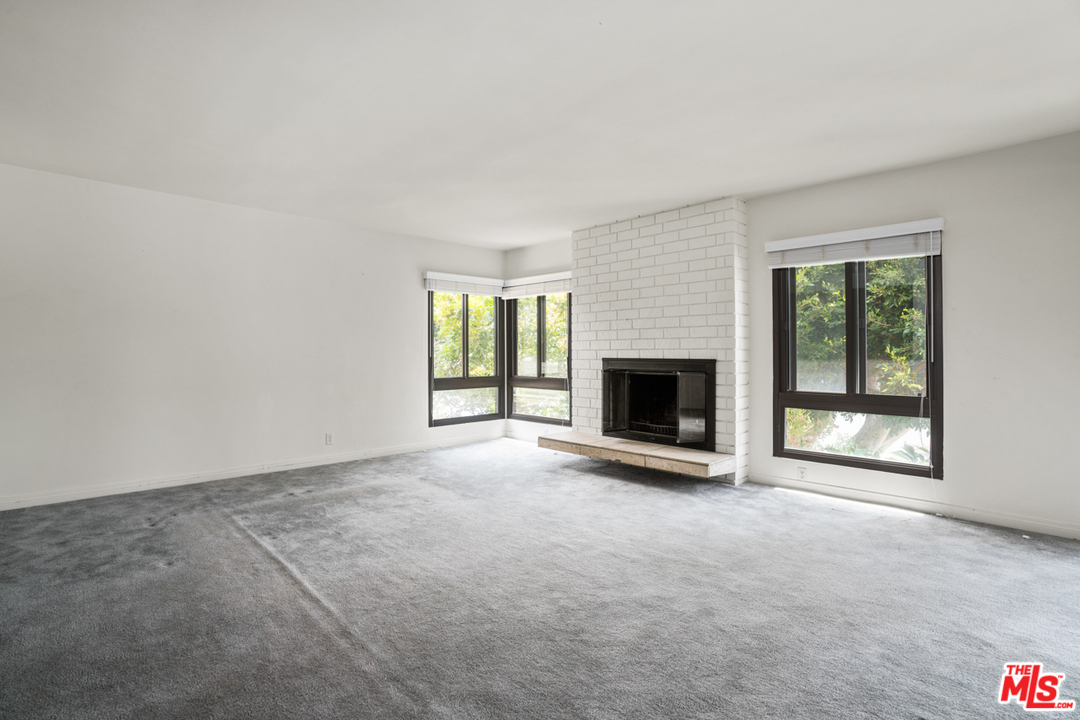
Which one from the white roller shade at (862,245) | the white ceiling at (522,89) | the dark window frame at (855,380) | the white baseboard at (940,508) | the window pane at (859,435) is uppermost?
the white ceiling at (522,89)

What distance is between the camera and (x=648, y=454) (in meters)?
4.62

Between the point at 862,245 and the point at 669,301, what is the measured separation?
161 centimetres

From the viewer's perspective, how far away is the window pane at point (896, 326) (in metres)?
3.91

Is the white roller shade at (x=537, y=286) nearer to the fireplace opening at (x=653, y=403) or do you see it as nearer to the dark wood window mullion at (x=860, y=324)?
the fireplace opening at (x=653, y=403)

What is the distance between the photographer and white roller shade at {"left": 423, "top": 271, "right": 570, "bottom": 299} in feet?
20.9

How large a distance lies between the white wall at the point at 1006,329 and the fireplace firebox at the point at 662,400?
54.7 inches

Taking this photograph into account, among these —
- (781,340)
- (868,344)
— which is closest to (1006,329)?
(868,344)

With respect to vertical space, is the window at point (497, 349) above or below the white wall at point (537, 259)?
below

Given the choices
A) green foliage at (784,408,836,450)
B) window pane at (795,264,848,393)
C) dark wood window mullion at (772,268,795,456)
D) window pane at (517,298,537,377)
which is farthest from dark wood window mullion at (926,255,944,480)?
window pane at (517,298,537,377)

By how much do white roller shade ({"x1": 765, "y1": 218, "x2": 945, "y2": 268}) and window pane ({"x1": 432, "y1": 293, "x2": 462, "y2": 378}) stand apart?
3724mm

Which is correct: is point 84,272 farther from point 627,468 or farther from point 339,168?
point 627,468

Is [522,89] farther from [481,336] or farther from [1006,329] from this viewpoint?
[481,336]

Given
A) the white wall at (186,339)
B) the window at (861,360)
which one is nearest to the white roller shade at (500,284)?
the white wall at (186,339)

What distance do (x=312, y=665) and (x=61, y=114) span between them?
3.35 meters
